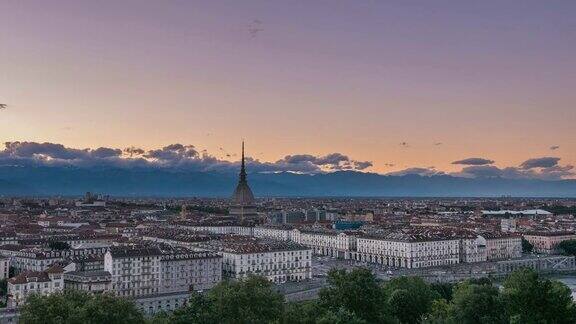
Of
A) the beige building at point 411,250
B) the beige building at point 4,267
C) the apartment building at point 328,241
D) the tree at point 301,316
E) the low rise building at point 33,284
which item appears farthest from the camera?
the apartment building at point 328,241

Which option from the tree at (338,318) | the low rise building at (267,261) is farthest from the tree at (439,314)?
the low rise building at (267,261)

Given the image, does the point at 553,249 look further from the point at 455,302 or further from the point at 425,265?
the point at 455,302

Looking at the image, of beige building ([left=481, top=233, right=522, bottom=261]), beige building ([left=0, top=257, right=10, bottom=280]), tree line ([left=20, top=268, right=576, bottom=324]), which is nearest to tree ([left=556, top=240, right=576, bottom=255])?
beige building ([left=481, top=233, right=522, bottom=261])

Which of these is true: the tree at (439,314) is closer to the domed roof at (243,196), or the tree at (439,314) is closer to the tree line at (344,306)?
the tree line at (344,306)

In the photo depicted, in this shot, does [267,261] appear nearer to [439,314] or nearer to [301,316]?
[439,314]

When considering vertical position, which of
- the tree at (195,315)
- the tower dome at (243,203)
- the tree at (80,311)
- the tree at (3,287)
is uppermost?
the tower dome at (243,203)

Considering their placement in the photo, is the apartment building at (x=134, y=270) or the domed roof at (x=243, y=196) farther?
the domed roof at (x=243, y=196)

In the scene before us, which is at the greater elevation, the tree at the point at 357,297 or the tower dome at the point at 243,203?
the tower dome at the point at 243,203

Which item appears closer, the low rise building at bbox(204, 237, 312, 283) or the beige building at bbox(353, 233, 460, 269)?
the low rise building at bbox(204, 237, 312, 283)

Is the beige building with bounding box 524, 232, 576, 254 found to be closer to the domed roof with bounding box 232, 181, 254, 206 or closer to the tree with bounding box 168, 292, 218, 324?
the domed roof with bounding box 232, 181, 254, 206
